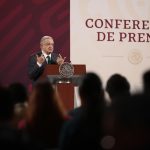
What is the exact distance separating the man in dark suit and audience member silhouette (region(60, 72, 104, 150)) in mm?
3200

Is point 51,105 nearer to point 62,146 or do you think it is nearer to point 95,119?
point 62,146

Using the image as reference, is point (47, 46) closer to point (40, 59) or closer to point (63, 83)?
point (40, 59)

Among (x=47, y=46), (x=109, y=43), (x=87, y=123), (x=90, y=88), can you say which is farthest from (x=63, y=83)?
(x=87, y=123)

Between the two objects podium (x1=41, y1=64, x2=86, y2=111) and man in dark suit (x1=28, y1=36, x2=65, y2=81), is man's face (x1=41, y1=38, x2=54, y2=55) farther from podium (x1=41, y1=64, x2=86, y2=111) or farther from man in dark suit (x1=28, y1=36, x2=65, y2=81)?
podium (x1=41, y1=64, x2=86, y2=111)

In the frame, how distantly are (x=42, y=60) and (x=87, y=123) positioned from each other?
4.44m

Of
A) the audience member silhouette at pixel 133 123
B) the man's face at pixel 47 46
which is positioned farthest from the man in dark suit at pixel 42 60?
the audience member silhouette at pixel 133 123

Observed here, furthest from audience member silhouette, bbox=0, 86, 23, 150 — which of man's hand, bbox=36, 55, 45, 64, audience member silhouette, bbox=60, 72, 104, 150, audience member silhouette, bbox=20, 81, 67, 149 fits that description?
man's hand, bbox=36, 55, 45, 64

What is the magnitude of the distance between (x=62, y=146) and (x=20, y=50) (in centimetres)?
624

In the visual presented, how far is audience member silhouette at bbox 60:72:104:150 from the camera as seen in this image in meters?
1.55

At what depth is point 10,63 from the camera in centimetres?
827

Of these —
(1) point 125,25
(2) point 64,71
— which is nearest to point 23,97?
(2) point 64,71

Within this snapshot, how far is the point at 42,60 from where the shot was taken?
6070 millimetres

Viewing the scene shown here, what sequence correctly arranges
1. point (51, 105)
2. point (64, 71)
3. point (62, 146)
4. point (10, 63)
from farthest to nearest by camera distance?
point (10, 63)
point (64, 71)
point (51, 105)
point (62, 146)

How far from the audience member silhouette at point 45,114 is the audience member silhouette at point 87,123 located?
144mm
